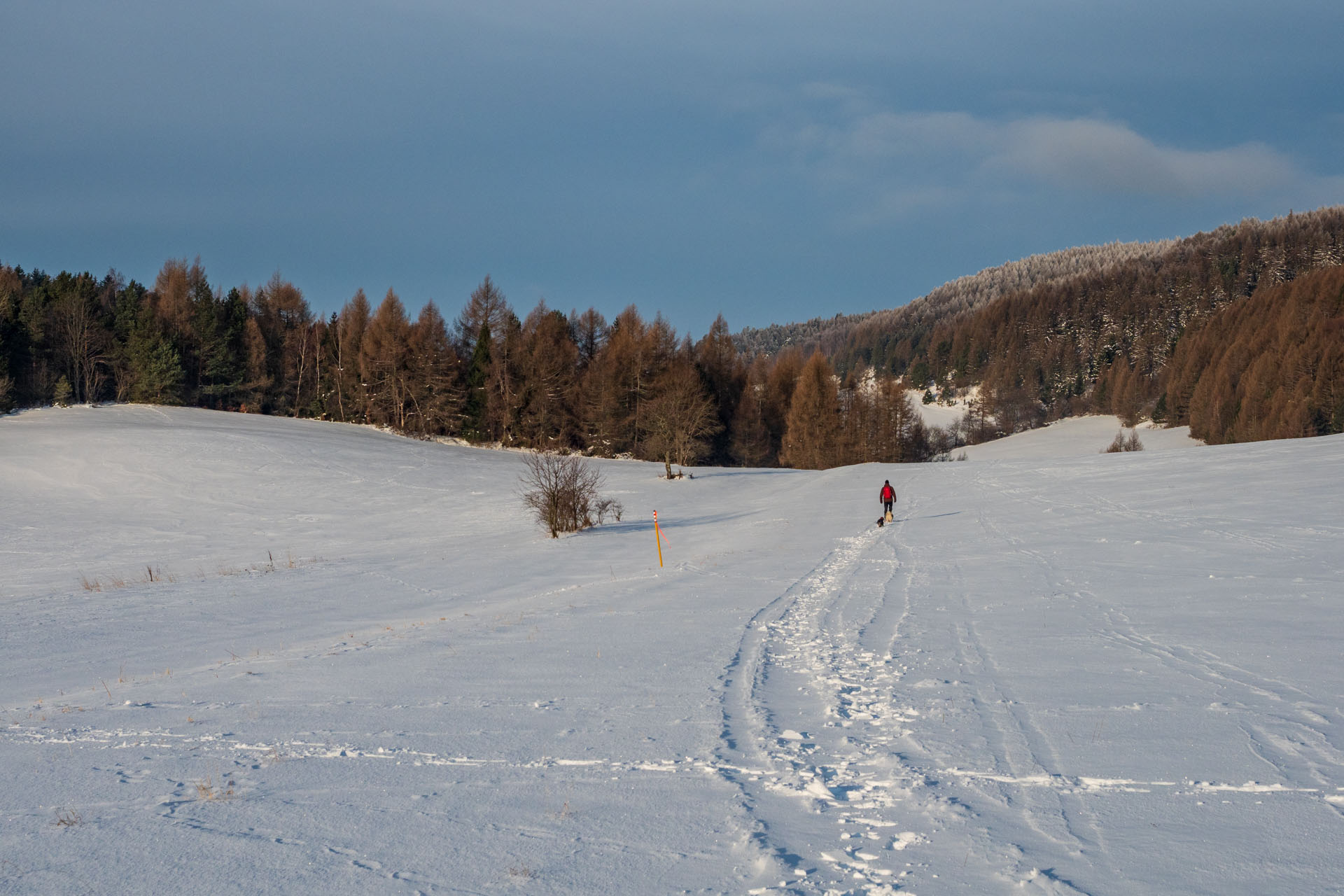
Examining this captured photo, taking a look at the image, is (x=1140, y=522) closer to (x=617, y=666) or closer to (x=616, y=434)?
(x=617, y=666)

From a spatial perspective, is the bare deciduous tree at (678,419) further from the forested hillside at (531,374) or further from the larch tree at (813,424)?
the larch tree at (813,424)

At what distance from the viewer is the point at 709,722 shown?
6.62 m

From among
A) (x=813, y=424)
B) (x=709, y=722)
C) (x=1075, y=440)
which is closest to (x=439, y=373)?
(x=813, y=424)

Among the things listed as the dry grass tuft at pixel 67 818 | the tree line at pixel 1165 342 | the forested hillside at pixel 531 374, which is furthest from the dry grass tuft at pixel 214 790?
the tree line at pixel 1165 342

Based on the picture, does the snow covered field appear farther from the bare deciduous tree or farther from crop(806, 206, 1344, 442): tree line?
crop(806, 206, 1344, 442): tree line

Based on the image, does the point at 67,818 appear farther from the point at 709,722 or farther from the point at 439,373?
the point at 439,373

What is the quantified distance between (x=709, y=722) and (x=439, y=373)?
63937mm

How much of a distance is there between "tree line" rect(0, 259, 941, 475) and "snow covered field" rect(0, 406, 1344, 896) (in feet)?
133

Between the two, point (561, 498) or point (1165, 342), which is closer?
point (561, 498)

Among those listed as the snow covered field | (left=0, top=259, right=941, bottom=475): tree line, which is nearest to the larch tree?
(left=0, top=259, right=941, bottom=475): tree line

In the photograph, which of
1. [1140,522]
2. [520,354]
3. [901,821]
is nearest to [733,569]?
[1140,522]

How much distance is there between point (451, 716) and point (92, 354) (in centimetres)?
7070

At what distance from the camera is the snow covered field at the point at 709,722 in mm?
4176

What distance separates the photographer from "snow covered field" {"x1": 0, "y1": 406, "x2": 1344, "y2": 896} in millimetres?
4176
